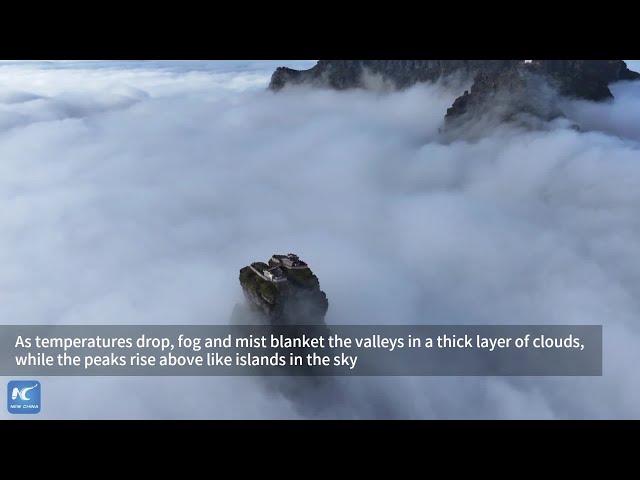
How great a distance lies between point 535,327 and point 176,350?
127510 mm

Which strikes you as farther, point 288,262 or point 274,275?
point 288,262

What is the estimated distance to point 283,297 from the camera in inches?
3605

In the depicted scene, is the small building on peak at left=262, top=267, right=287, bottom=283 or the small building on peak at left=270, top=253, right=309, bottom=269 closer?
the small building on peak at left=262, top=267, right=287, bottom=283

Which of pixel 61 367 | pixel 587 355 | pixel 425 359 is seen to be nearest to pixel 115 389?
pixel 61 367

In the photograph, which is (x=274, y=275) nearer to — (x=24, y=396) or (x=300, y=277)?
(x=300, y=277)

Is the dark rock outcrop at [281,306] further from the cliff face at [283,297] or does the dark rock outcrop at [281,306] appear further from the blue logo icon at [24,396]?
the blue logo icon at [24,396]

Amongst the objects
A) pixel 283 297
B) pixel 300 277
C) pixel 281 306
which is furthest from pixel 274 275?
pixel 281 306

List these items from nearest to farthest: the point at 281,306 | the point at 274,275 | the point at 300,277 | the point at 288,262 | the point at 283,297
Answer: the point at 281,306 < the point at 274,275 < the point at 283,297 < the point at 300,277 < the point at 288,262

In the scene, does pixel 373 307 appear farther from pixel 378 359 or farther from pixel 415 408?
pixel 415 408

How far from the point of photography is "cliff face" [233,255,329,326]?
299 feet

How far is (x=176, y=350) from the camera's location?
400ft

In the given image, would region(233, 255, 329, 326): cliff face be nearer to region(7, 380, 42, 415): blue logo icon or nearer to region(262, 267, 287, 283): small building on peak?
region(262, 267, 287, 283): small building on peak

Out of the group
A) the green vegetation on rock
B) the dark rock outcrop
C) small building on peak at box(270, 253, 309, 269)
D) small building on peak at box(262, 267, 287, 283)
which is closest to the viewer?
small building on peak at box(262, 267, 287, 283)

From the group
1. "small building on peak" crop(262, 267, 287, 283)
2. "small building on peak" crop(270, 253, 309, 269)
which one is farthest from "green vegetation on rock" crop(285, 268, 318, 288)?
"small building on peak" crop(262, 267, 287, 283)
